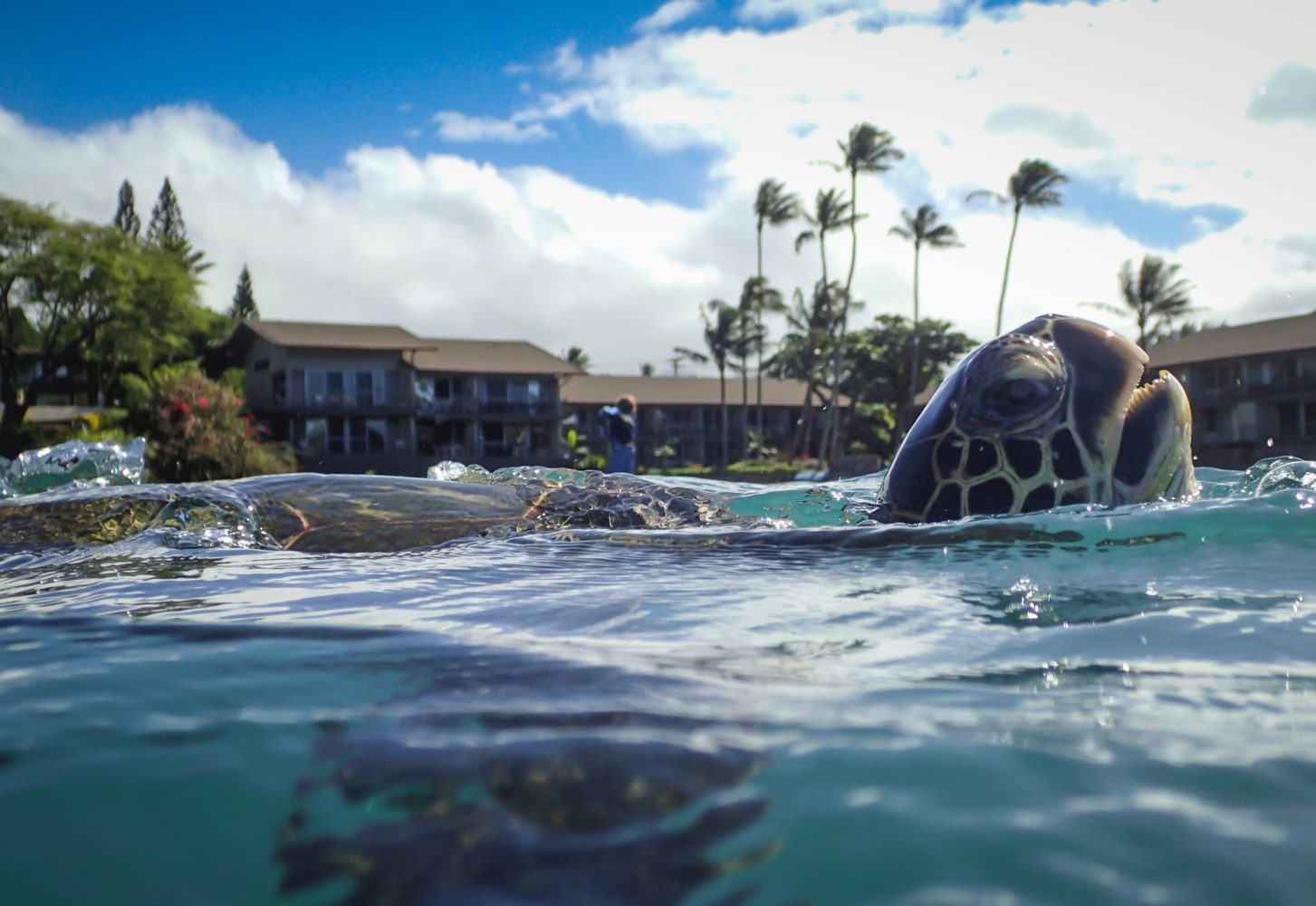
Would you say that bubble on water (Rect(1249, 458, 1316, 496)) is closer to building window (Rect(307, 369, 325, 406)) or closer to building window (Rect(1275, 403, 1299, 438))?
building window (Rect(307, 369, 325, 406))

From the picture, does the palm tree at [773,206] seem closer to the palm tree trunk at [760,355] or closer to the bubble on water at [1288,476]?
the palm tree trunk at [760,355]

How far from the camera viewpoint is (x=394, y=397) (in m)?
39.5

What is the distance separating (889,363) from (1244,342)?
15412 millimetres

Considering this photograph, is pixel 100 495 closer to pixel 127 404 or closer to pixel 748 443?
pixel 127 404

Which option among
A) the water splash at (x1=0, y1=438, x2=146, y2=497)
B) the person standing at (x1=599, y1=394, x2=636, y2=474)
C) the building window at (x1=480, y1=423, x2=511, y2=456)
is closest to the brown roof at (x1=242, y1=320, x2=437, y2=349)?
the building window at (x1=480, y1=423, x2=511, y2=456)

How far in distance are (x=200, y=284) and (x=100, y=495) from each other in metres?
38.0

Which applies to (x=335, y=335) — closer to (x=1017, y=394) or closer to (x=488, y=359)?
(x=488, y=359)

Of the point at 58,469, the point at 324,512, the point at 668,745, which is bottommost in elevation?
the point at 668,745

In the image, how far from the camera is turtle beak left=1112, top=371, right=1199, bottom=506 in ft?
10.5

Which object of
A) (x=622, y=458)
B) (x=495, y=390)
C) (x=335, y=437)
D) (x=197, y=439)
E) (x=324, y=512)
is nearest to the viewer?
(x=324, y=512)

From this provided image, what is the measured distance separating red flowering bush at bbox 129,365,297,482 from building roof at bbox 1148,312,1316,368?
3418 cm

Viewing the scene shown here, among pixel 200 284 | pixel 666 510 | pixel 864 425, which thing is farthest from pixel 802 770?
pixel 864 425

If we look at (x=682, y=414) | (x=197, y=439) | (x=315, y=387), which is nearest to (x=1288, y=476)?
(x=197, y=439)

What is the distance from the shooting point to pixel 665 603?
6.62ft
